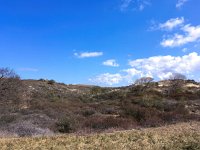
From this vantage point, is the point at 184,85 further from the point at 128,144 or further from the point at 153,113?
the point at 128,144

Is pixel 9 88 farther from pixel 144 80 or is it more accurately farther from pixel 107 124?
pixel 144 80

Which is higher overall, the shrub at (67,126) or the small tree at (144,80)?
the small tree at (144,80)

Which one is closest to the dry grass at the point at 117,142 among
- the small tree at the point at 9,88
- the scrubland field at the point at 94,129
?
the scrubland field at the point at 94,129

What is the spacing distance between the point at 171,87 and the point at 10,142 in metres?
50.9

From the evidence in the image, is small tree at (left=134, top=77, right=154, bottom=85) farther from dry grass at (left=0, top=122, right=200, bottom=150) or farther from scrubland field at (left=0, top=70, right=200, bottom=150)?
dry grass at (left=0, top=122, right=200, bottom=150)

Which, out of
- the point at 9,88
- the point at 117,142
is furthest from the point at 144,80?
the point at 117,142

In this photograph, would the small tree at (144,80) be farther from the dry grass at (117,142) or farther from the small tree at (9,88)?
the dry grass at (117,142)

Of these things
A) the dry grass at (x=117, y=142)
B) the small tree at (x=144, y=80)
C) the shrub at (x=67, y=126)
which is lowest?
the dry grass at (x=117, y=142)

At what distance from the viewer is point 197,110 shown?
106 feet

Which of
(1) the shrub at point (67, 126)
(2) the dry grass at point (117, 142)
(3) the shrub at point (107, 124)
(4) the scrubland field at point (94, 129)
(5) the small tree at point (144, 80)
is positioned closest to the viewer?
(2) the dry grass at point (117, 142)

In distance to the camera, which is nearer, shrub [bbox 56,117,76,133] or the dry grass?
the dry grass

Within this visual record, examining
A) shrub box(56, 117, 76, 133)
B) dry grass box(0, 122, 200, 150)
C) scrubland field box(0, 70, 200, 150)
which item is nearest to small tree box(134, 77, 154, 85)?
scrubland field box(0, 70, 200, 150)

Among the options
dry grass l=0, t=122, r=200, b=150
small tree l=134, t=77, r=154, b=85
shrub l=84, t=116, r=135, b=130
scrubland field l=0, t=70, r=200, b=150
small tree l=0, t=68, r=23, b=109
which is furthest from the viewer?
small tree l=134, t=77, r=154, b=85

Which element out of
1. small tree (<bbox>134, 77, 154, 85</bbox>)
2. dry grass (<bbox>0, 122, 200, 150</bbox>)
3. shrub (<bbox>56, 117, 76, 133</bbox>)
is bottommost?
dry grass (<bbox>0, 122, 200, 150</bbox>)
